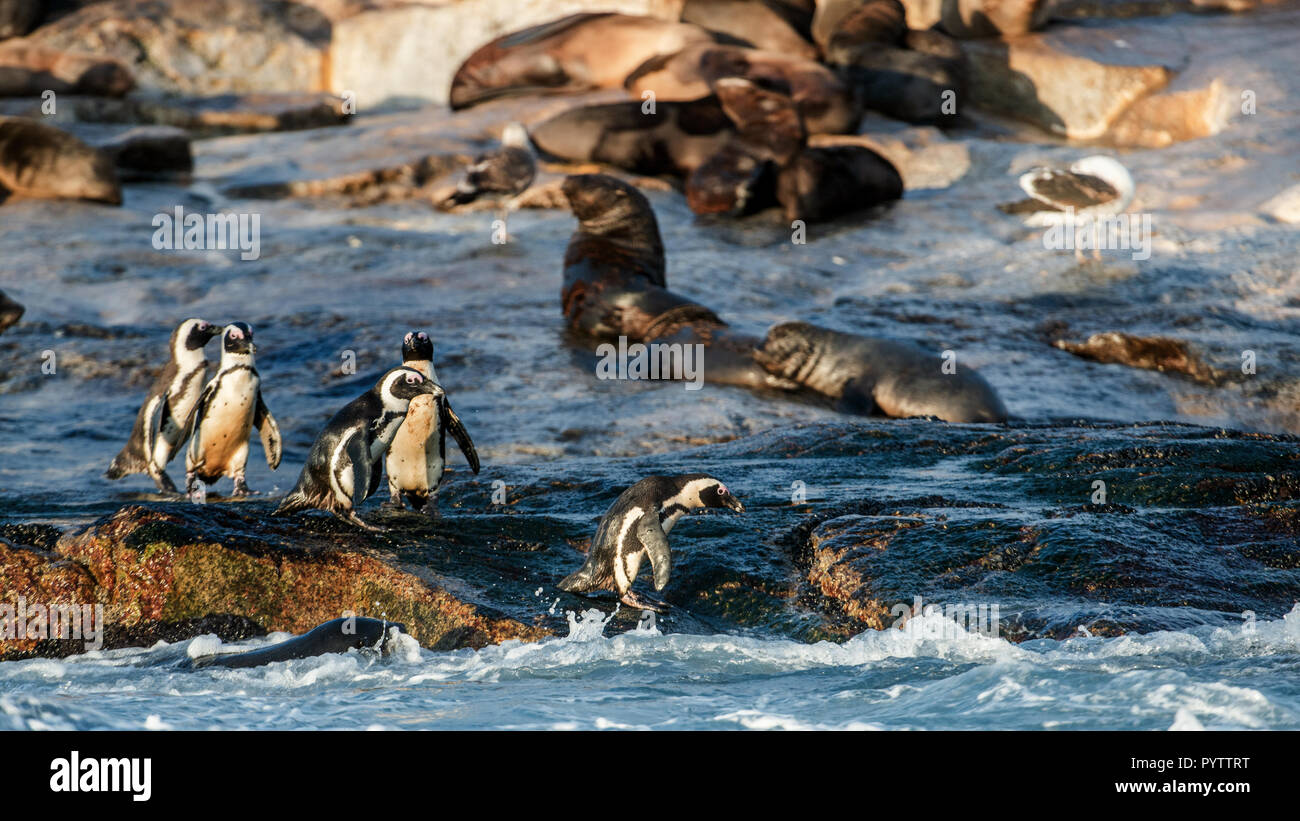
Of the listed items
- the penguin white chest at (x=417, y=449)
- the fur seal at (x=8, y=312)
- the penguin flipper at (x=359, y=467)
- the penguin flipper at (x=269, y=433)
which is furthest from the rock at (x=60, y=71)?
the penguin flipper at (x=359, y=467)

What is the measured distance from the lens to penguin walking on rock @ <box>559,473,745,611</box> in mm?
5359

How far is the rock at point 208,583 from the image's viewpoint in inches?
212

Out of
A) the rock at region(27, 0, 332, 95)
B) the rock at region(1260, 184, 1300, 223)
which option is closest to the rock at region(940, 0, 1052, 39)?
the rock at region(1260, 184, 1300, 223)

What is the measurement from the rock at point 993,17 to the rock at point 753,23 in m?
2.06

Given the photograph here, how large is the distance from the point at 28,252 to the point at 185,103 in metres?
7.54

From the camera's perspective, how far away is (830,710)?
4.61 metres

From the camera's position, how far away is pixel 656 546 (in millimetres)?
5383

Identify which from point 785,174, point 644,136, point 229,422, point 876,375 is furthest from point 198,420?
point 644,136

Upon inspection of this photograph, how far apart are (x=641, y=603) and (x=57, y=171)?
11.9 metres

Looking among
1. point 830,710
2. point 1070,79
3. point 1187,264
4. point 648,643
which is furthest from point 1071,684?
point 1070,79

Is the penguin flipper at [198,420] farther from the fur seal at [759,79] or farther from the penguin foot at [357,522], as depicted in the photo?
the fur seal at [759,79]

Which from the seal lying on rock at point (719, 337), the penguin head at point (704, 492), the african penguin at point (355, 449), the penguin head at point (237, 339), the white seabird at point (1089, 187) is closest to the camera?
the penguin head at point (704, 492)
